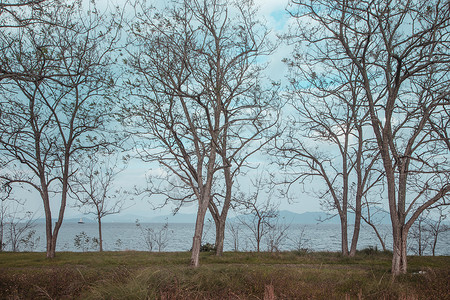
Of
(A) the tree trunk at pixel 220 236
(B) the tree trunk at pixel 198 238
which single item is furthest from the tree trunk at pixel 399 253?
(A) the tree trunk at pixel 220 236

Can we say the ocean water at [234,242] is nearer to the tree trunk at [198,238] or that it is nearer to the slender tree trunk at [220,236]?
the slender tree trunk at [220,236]

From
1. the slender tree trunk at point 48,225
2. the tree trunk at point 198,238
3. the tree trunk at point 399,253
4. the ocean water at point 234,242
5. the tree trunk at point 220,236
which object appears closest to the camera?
the tree trunk at point 399,253

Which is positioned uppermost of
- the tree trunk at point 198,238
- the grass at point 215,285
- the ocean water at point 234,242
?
the tree trunk at point 198,238

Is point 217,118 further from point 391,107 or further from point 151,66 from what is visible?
point 391,107

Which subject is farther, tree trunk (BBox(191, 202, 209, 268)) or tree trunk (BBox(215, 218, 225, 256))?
tree trunk (BBox(215, 218, 225, 256))

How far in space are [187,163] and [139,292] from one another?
8.68 meters

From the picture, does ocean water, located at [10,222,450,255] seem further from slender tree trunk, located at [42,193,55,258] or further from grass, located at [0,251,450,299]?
grass, located at [0,251,450,299]

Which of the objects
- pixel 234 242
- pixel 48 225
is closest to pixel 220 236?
pixel 234 242

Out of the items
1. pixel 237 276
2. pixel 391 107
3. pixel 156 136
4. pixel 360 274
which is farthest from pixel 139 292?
pixel 391 107

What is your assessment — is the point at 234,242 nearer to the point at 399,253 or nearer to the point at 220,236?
the point at 220,236

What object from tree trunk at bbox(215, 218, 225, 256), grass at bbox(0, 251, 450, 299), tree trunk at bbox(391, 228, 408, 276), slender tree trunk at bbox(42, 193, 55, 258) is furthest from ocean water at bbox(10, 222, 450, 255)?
grass at bbox(0, 251, 450, 299)

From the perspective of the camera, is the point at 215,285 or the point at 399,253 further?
the point at 399,253

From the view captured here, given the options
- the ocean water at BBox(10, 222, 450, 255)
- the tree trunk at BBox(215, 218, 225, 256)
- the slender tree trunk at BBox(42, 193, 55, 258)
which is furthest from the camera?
the ocean water at BBox(10, 222, 450, 255)

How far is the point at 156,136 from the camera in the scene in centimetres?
1533
